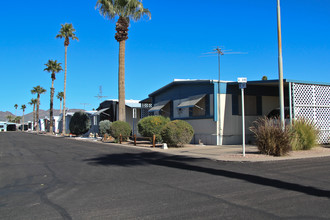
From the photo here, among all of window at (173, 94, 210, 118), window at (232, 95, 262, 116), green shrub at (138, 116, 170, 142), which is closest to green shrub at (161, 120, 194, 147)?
green shrub at (138, 116, 170, 142)

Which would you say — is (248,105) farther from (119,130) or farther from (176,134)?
(119,130)

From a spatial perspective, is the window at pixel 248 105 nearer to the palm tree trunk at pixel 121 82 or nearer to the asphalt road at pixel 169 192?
the asphalt road at pixel 169 192

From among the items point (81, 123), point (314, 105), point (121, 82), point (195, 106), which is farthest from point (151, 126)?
point (81, 123)

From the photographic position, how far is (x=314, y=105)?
16000 mm

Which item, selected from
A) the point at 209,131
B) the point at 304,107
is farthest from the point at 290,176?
the point at 209,131

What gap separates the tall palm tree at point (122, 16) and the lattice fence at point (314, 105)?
Answer: 13.2 meters

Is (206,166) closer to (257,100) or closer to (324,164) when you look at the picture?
(324,164)

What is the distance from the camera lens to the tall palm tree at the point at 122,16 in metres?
23.7

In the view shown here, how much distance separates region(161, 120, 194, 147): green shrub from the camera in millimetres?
16469

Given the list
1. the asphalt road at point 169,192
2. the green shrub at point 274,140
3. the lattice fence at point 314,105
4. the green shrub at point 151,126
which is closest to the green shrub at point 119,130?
the green shrub at point 151,126

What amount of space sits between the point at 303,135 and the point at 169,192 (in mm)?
9247

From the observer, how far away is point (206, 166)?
9578mm

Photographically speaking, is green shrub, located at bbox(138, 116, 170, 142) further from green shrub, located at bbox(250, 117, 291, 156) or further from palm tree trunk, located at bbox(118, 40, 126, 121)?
green shrub, located at bbox(250, 117, 291, 156)

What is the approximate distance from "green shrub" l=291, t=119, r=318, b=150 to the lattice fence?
177 centimetres
